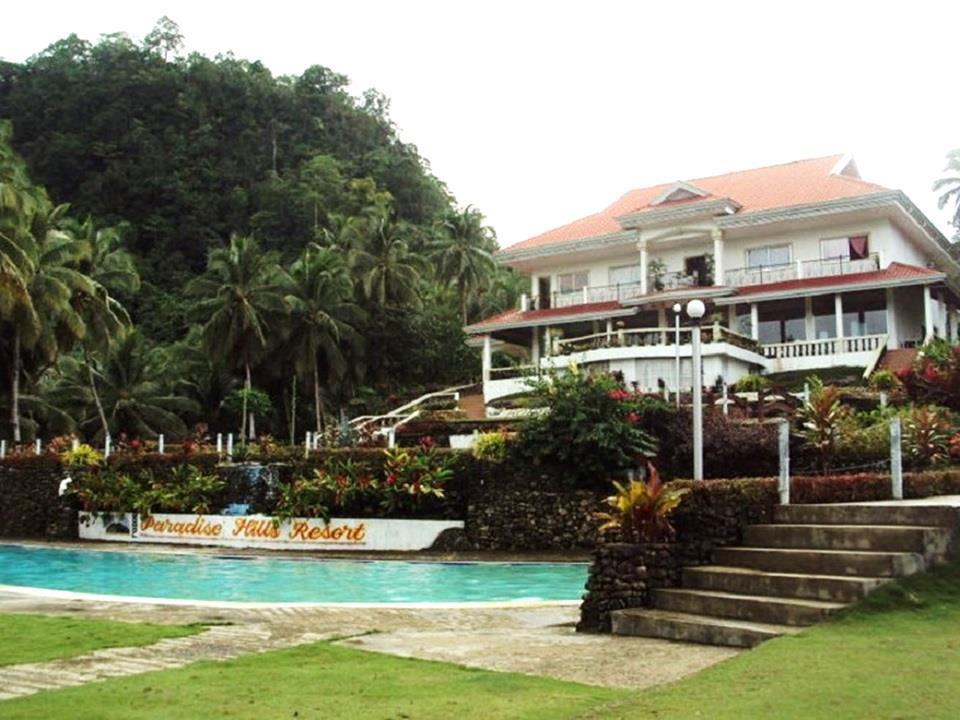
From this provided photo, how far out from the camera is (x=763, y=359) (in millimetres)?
34719

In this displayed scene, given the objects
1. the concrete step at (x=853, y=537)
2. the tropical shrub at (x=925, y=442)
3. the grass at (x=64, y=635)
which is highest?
the tropical shrub at (x=925, y=442)

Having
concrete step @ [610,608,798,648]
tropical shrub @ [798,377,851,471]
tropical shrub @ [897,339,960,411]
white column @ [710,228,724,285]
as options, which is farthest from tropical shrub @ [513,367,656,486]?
white column @ [710,228,724,285]

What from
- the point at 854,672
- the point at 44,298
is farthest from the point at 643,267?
the point at 854,672

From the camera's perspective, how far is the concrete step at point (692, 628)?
8.73 m

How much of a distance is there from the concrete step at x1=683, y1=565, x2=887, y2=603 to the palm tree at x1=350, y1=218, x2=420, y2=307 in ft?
137

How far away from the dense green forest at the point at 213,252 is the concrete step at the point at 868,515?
2411 cm

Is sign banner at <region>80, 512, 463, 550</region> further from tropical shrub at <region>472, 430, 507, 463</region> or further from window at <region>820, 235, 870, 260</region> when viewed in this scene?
window at <region>820, 235, 870, 260</region>

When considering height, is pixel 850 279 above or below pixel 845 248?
below

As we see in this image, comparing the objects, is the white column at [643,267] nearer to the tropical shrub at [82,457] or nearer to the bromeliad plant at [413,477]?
the bromeliad plant at [413,477]

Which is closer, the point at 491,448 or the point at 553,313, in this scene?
the point at 491,448

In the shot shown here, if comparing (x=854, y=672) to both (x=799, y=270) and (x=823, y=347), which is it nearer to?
(x=823, y=347)

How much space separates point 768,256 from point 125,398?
2977cm

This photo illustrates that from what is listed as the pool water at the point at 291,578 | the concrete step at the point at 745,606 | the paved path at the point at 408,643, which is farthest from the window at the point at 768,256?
the concrete step at the point at 745,606

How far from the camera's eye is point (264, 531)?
2448 centimetres
